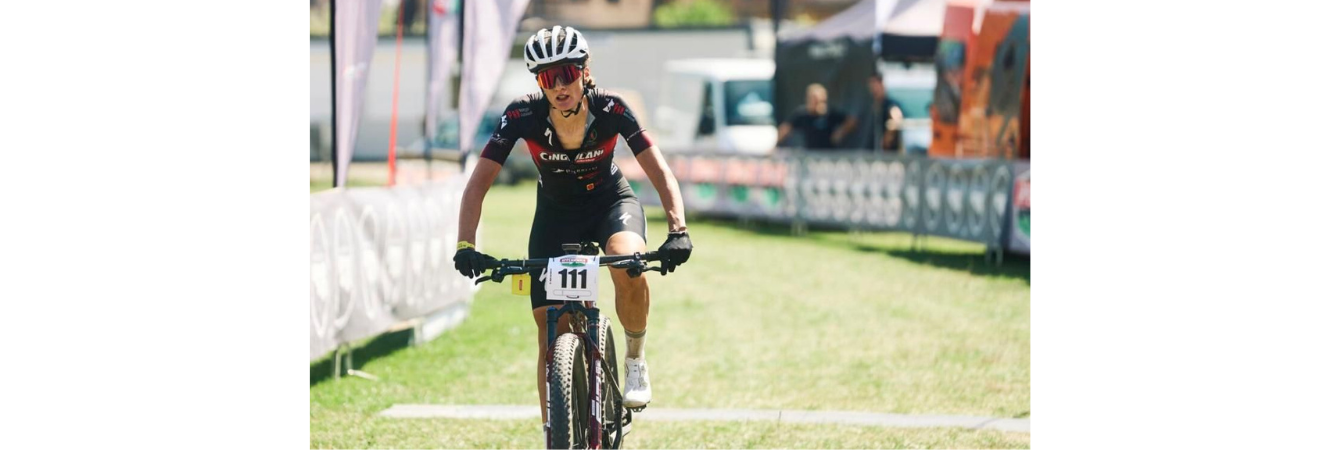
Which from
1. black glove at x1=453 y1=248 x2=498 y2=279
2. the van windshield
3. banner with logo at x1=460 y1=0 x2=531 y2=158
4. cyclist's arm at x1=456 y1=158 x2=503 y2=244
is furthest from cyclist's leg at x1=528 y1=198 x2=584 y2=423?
the van windshield

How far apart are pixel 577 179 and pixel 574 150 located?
0.15m

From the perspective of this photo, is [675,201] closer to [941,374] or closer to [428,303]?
[941,374]

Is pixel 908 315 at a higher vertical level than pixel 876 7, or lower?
lower

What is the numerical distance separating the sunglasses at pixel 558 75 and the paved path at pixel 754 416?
297cm

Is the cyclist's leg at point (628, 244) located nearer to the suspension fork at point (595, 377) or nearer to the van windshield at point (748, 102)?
the suspension fork at point (595, 377)

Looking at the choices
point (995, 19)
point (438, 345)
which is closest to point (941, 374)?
point (438, 345)

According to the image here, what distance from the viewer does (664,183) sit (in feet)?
21.5

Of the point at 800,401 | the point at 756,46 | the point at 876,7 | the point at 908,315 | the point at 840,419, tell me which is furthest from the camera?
the point at 756,46

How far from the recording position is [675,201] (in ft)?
21.3

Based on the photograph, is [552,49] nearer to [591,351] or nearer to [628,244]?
[628,244]

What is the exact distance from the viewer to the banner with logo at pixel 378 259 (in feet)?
31.4

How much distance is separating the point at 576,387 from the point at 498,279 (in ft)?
1.86

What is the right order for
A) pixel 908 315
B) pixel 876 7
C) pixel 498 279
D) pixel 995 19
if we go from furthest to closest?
pixel 876 7 → pixel 995 19 → pixel 908 315 → pixel 498 279

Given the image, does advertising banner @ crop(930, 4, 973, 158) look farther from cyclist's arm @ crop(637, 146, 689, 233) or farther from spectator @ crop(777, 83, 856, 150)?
cyclist's arm @ crop(637, 146, 689, 233)
